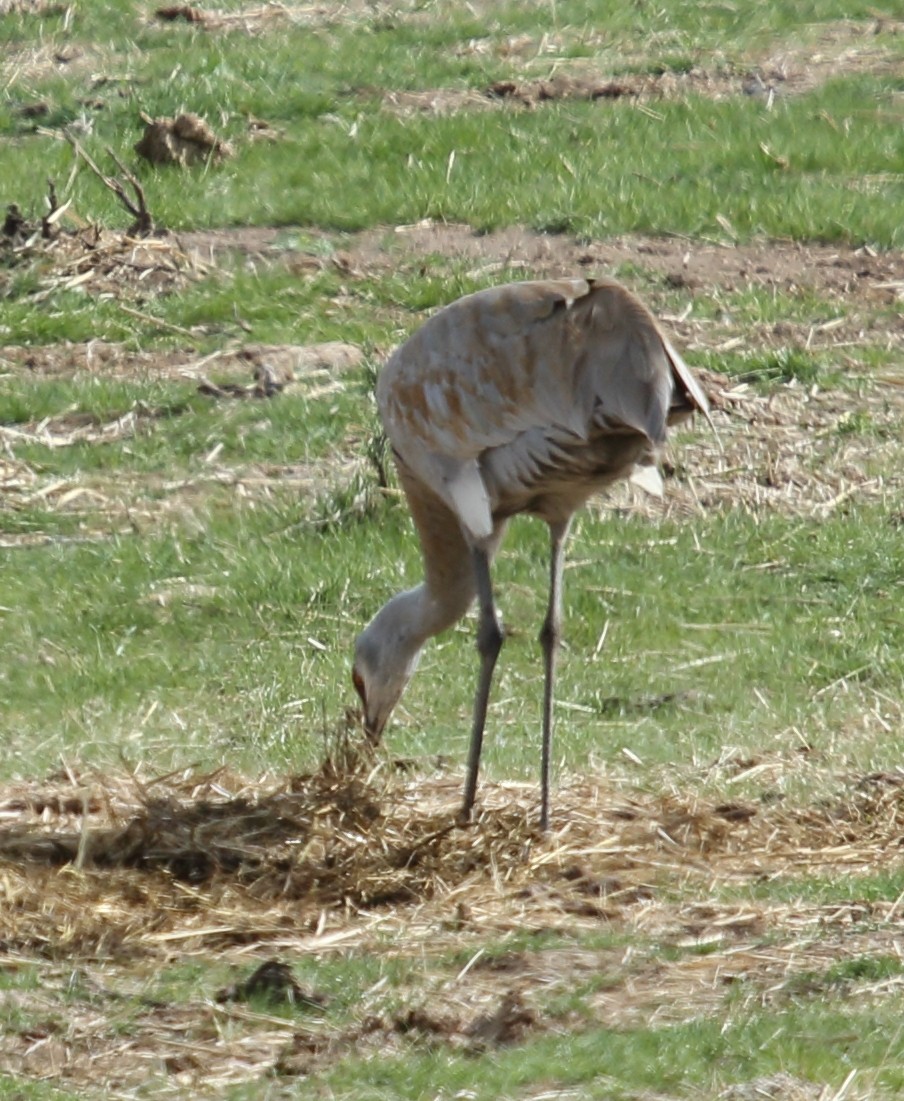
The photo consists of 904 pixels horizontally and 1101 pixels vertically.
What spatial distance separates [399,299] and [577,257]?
1.15 metres

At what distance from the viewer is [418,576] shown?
9.66 meters

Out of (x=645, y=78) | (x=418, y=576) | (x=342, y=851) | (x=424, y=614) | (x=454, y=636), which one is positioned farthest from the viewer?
(x=645, y=78)

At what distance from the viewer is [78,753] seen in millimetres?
7895

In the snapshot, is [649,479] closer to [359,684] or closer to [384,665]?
[384,665]

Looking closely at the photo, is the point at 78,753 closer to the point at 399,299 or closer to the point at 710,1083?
the point at 710,1083

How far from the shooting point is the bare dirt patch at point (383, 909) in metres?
5.26

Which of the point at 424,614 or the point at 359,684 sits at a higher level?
the point at 424,614

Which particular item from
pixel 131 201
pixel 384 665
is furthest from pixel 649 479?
pixel 131 201

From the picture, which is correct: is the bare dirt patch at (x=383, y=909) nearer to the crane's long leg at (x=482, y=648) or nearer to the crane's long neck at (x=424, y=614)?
the crane's long leg at (x=482, y=648)

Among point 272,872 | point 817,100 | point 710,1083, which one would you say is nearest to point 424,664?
point 272,872

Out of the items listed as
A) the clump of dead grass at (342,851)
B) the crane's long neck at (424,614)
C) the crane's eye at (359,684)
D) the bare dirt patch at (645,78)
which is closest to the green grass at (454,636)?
the crane's eye at (359,684)

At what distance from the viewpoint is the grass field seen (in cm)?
540

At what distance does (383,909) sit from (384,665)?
152cm

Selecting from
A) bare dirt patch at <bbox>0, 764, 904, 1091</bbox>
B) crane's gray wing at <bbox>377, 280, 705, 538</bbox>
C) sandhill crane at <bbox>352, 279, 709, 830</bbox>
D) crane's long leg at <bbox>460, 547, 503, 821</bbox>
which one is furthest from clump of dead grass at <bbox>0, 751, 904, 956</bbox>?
crane's gray wing at <bbox>377, 280, 705, 538</bbox>
